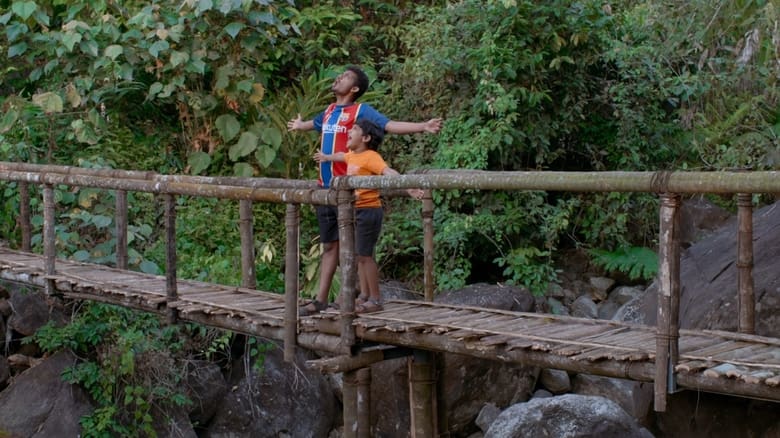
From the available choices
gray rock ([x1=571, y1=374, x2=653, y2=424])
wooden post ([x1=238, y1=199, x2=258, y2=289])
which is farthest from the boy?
gray rock ([x1=571, y1=374, x2=653, y2=424])

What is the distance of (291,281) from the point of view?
501 cm

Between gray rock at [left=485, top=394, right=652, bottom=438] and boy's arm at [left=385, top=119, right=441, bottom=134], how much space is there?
2.15 m

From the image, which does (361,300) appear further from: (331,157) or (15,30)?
(15,30)

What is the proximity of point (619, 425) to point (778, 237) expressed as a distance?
4.55 ft

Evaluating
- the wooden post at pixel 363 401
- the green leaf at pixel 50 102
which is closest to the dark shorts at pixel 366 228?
the wooden post at pixel 363 401

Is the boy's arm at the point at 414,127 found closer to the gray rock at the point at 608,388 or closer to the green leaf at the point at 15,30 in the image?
the gray rock at the point at 608,388

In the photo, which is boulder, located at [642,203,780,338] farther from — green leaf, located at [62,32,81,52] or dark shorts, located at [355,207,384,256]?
green leaf, located at [62,32,81,52]

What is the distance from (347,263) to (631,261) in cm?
413

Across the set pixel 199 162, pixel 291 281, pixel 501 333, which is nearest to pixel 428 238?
pixel 291 281

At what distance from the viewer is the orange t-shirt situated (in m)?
4.99

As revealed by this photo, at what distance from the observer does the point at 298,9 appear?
10133 mm

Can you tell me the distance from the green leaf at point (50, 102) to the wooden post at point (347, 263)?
4676 millimetres

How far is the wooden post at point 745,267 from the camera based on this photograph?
4398 mm

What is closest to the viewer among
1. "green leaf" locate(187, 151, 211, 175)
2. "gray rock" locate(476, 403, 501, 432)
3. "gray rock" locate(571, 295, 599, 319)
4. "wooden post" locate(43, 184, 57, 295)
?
"wooden post" locate(43, 184, 57, 295)
